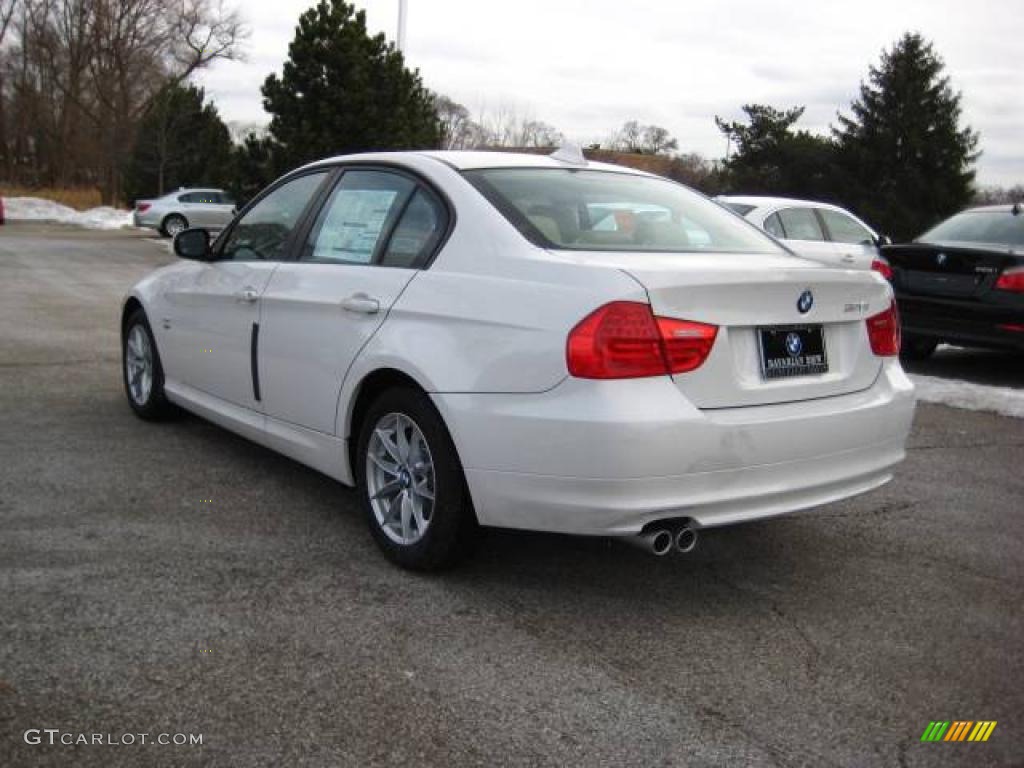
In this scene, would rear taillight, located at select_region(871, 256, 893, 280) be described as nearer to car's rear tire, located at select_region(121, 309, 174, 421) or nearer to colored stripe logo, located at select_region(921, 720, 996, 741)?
car's rear tire, located at select_region(121, 309, 174, 421)

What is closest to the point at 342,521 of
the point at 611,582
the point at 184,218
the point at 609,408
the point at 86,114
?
the point at 611,582

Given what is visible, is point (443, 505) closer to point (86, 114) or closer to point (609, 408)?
point (609, 408)

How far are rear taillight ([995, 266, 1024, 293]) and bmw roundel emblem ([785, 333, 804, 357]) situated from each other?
5.54 meters

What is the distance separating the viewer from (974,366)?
975 cm

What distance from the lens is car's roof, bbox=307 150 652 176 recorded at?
4121 millimetres

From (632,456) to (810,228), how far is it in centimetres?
841

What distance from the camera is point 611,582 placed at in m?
3.75

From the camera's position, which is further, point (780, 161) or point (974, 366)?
point (780, 161)

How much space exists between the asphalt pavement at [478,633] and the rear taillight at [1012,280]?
11.8 feet

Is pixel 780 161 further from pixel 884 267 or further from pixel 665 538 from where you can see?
pixel 665 538

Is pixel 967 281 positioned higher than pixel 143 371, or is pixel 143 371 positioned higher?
pixel 967 281

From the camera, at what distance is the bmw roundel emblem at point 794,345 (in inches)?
137

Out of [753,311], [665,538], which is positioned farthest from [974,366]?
[665,538]

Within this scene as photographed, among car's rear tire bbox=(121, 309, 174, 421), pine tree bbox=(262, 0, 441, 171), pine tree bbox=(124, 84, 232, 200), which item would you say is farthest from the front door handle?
pine tree bbox=(124, 84, 232, 200)
